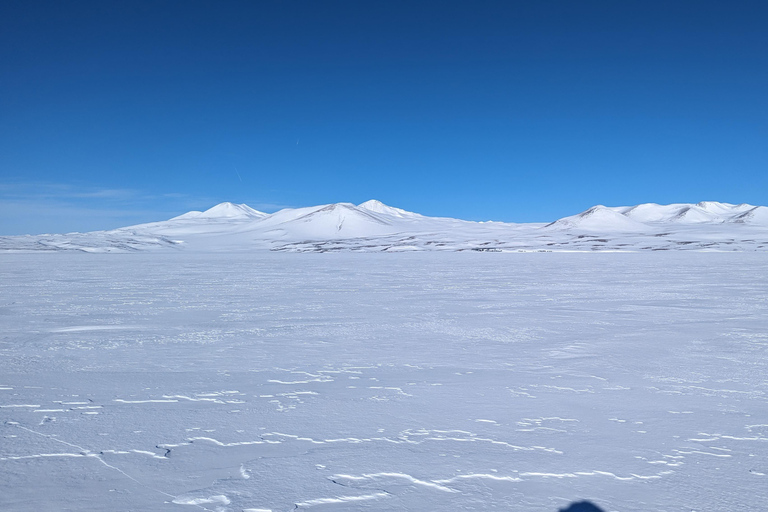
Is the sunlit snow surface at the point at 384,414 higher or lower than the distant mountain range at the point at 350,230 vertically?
lower

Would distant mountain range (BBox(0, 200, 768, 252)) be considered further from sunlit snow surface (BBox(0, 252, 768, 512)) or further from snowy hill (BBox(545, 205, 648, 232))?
sunlit snow surface (BBox(0, 252, 768, 512))

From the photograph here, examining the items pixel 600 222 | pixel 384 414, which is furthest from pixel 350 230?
pixel 384 414

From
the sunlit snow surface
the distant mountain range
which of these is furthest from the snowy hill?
the sunlit snow surface

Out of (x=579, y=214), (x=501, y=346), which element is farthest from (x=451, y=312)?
(x=579, y=214)

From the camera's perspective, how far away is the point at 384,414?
11.8 feet

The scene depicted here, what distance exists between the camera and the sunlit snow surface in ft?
8.28

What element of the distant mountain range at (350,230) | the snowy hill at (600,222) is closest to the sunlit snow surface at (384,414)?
the distant mountain range at (350,230)

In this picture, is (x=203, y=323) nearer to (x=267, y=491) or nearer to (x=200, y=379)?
(x=200, y=379)

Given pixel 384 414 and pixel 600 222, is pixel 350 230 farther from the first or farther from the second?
pixel 384 414

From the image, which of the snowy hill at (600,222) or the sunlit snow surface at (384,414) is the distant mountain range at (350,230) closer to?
the snowy hill at (600,222)

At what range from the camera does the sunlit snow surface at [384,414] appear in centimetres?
252

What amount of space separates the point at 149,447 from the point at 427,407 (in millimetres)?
1849

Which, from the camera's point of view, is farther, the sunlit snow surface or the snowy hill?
the snowy hill

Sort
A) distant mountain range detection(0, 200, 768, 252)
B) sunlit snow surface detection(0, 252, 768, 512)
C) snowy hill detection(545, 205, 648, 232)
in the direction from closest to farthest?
sunlit snow surface detection(0, 252, 768, 512), distant mountain range detection(0, 200, 768, 252), snowy hill detection(545, 205, 648, 232)
